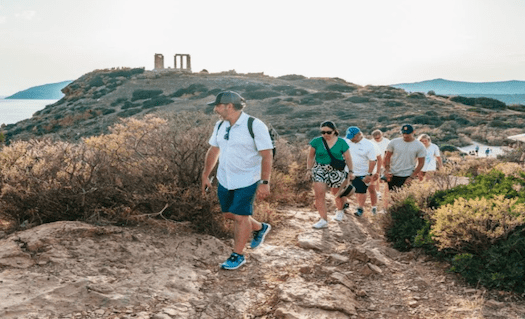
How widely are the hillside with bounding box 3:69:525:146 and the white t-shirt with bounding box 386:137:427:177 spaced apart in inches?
651

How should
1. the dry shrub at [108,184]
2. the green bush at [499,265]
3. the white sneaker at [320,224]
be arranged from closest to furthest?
the green bush at [499,265] → the dry shrub at [108,184] → the white sneaker at [320,224]

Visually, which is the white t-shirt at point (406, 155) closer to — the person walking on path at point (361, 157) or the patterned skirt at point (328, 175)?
the person walking on path at point (361, 157)

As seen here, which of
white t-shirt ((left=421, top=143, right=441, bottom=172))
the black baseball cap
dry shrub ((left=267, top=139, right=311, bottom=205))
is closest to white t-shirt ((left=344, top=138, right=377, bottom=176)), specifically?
dry shrub ((left=267, top=139, right=311, bottom=205))

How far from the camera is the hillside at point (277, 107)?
2870 centimetres

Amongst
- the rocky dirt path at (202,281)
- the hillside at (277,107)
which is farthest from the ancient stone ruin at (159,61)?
the rocky dirt path at (202,281)

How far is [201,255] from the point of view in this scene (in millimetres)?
4348

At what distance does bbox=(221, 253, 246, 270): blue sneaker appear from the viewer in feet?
13.4

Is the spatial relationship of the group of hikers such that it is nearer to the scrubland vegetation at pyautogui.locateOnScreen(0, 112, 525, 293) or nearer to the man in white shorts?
the man in white shorts

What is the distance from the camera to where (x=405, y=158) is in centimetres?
651

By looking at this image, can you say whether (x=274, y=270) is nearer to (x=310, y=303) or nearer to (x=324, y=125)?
(x=310, y=303)

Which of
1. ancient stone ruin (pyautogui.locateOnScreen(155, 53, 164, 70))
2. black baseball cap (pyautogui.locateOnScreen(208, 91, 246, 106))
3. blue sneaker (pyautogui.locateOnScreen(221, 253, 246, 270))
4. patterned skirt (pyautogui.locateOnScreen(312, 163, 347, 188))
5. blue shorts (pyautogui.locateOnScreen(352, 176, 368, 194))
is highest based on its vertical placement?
ancient stone ruin (pyautogui.locateOnScreen(155, 53, 164, 70))

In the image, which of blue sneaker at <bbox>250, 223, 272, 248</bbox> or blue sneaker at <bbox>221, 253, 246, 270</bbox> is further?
blue sneaker at <bbox>250, 223, 272, 248</bbox>

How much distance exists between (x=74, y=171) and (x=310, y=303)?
2999 mm

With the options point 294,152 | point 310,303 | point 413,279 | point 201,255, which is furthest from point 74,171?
point 294,152
